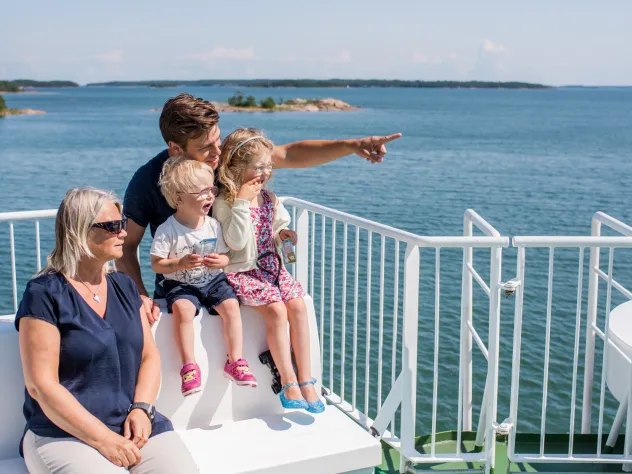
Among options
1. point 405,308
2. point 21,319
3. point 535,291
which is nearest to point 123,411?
point 21,319

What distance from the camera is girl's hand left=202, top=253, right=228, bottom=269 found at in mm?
3455

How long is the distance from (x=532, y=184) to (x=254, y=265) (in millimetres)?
24149

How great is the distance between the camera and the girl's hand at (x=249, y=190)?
11.9 feet

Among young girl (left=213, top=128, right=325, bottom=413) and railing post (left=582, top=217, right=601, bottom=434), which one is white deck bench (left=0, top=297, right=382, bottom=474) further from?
railing post (left=582, top=217, right=601, bottom=434)

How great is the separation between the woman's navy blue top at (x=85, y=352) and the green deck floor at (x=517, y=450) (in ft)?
4.84

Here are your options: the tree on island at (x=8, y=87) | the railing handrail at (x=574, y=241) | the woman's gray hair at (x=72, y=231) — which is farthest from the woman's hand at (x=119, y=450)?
the tree on island at (x=8, y=87)

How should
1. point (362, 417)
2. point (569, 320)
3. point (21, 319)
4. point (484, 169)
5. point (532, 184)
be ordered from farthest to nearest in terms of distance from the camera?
point (484, 169) < point (532, 184) < point (569, 320) < point (362, 417) < point (21, 319)

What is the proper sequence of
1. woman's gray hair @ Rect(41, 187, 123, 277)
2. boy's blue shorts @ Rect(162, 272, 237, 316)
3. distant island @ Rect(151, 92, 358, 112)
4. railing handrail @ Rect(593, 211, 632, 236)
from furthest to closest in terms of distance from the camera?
distant island @ Rect(151, 92, 358, 112), railing handrail @ Rect(593, 211, 632, 236), boy's blue shorts @ Rect(162, 272, 237, 316), woman's gray hair @ Rect(41, 187, 123, 277)

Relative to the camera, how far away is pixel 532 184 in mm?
26422

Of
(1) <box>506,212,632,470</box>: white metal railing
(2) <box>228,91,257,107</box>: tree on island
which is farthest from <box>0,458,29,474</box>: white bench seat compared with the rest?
(2) <box>228,91,257,107</box>: tree on island

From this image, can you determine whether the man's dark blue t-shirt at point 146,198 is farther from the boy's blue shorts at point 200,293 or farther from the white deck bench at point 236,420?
the white deck bench at point 236,420

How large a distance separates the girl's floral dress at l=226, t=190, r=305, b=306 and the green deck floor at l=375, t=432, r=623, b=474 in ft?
3.31

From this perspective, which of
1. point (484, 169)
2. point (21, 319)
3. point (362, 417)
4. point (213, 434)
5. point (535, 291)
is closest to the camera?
point (21, 319)

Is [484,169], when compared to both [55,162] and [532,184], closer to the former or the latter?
[532,184]
